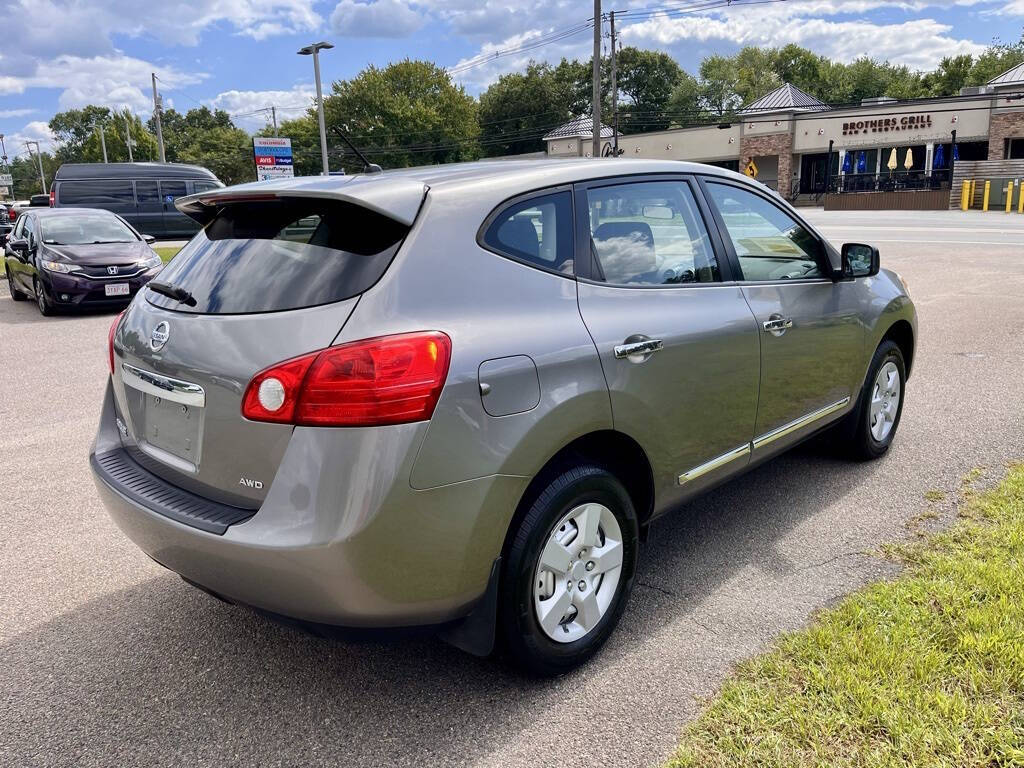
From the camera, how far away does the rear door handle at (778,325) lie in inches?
138

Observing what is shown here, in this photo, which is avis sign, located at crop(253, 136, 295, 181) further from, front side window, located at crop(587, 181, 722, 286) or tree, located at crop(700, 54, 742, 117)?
tree, located at crop(700, 54, 742, 117)

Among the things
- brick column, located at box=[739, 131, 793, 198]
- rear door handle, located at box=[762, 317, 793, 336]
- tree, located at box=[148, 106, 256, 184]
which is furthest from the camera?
tree, located at box=[148, 106, 256, 184]

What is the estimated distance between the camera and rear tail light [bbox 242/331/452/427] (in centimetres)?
216

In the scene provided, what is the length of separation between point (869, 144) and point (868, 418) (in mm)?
46547

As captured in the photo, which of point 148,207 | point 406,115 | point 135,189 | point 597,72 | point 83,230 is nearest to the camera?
point 83,230

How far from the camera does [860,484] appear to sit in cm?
440

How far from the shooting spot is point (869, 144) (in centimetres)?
4503

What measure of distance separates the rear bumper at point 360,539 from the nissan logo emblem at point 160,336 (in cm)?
62

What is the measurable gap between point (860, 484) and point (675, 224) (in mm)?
2056

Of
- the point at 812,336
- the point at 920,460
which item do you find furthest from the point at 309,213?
the point at 920,460

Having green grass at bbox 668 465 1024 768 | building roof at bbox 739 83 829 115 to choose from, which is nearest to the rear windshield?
green grass at bbox 668 465 1024 768

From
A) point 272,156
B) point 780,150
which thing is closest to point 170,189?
point 272,156

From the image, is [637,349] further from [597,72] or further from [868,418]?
[597,72]

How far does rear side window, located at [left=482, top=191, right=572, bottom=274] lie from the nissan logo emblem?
1096 millimetres
